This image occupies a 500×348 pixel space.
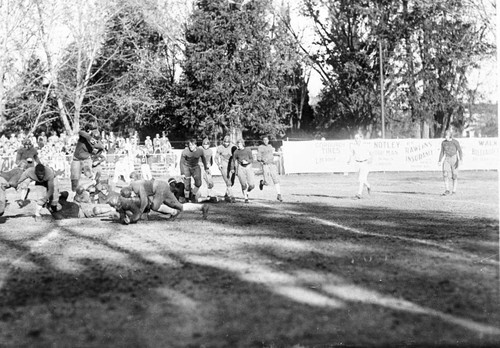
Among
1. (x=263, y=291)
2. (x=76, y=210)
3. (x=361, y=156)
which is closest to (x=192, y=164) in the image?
(x=76, y=210)

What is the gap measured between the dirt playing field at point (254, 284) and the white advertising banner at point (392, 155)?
2199 cm

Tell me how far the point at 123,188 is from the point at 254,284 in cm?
585

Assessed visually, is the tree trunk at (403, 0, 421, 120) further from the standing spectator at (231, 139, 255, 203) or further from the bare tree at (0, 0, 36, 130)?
the standing spectator at (231, 139, 255, 203)

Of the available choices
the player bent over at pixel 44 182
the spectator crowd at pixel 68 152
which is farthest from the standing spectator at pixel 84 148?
the spectator crowd at pixel 68 152

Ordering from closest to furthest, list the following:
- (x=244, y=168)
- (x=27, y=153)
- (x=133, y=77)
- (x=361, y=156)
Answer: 1. (x=27, y=153)
2. (x=361, y=156)
3. (x=244, y=168)
4. (x=133, y=77)

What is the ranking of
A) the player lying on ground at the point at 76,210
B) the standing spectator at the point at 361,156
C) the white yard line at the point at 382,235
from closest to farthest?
the white yard line at the point at 382,235 < the player lying on ground at the point at 76,210 < the standing spectator at the point at 361,156

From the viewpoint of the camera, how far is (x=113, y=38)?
42000 mm

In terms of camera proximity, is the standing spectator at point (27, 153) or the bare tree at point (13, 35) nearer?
the standing spectator at point (27, 153)

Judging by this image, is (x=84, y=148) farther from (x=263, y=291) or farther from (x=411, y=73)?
(x=411, y=73)

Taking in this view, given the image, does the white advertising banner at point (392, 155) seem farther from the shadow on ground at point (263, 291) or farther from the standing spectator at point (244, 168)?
the shadow on ground at point (263, 291)

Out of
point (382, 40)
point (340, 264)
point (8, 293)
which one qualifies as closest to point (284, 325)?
point (340, 264)

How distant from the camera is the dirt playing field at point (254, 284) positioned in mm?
5195

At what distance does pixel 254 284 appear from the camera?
6.74 meters

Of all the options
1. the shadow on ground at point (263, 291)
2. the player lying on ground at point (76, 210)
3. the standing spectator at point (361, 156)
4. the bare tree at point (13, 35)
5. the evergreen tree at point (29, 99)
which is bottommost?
the player lying on ground at point (76, 210)
